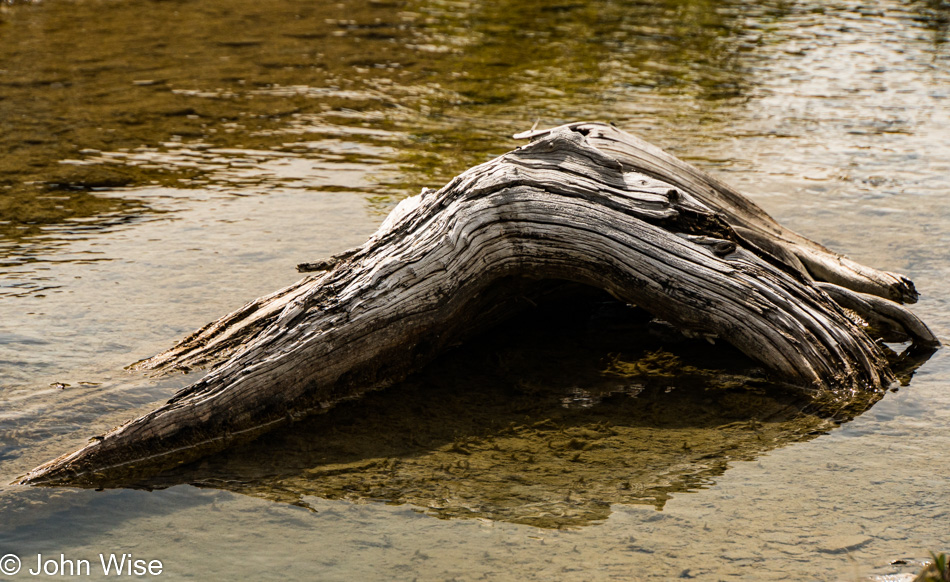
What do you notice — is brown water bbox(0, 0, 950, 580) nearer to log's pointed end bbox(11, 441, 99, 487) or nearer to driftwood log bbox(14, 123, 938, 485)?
log's pointed end bbox(11, 441, 99, 487)

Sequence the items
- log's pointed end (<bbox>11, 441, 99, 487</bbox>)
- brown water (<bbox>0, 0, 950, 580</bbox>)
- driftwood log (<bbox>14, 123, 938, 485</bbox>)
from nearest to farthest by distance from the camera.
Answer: brown water (<bbox>0, 0, 950, 580</bbox>), log's pointed end (<bbox>11, 441, 99, 487</bbox>), driftwood log (<bbox>14, 123, 938, 485</bbox>)

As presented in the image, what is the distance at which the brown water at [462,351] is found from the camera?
3.08m

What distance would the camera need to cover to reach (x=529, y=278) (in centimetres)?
451

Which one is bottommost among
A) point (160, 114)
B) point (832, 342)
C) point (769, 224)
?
point (832, 342)

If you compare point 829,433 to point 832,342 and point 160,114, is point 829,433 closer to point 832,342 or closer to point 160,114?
point 832,342

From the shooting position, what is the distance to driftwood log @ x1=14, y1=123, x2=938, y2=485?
402cm

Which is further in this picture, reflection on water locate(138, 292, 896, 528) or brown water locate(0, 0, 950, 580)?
reflection on water locate(138, 292, 896, 528)

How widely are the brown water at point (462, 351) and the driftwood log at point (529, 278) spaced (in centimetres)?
20

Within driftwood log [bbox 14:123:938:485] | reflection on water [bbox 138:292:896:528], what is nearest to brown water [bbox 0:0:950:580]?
reflection on water [bbox 138:292:896:528]

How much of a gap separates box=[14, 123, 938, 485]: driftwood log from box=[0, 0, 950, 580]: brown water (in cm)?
20

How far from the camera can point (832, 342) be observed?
4172 millimetres

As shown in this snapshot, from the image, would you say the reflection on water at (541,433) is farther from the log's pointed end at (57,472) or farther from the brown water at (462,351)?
the log's pointed end at (57,472)

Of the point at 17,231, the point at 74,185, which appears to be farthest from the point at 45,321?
the point at 74,185

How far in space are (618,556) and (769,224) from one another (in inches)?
106
